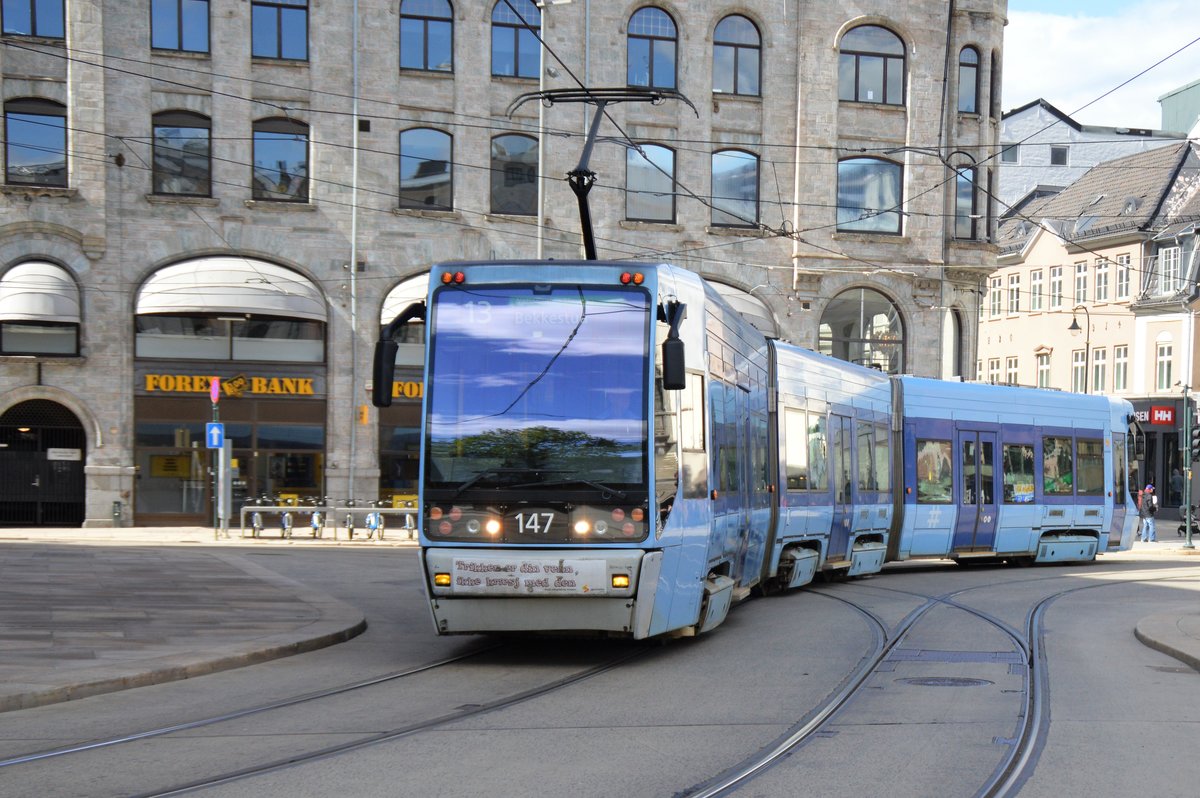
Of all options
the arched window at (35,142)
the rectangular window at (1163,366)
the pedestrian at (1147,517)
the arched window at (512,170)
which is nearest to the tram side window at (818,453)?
the arched window at (512,170)

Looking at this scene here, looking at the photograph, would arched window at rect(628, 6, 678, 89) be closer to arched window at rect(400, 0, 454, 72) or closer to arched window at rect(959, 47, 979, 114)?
arched window at rect(400, 0, 454, 72)

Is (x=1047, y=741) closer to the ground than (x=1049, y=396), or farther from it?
closer to the ground

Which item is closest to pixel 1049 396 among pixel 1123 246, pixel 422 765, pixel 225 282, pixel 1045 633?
pixel 1045 633

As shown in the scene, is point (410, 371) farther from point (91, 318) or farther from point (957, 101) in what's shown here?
point (957, 101)

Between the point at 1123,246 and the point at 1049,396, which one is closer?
the point at 1049,396

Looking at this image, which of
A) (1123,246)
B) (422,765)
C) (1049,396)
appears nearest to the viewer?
(422,765)

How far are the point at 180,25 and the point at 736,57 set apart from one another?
1397 centimetres

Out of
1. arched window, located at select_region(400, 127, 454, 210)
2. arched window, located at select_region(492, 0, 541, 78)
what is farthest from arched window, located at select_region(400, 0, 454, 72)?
arched window, located at select_region(400, 127, 454, 210)

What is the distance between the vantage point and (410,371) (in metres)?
36.8

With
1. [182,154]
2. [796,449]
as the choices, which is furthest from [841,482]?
[182,154]

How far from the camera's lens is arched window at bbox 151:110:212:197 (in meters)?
35.8

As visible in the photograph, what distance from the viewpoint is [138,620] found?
49.1 feet

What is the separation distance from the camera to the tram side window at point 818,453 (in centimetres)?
1988

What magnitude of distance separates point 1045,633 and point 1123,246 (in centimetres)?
4604
